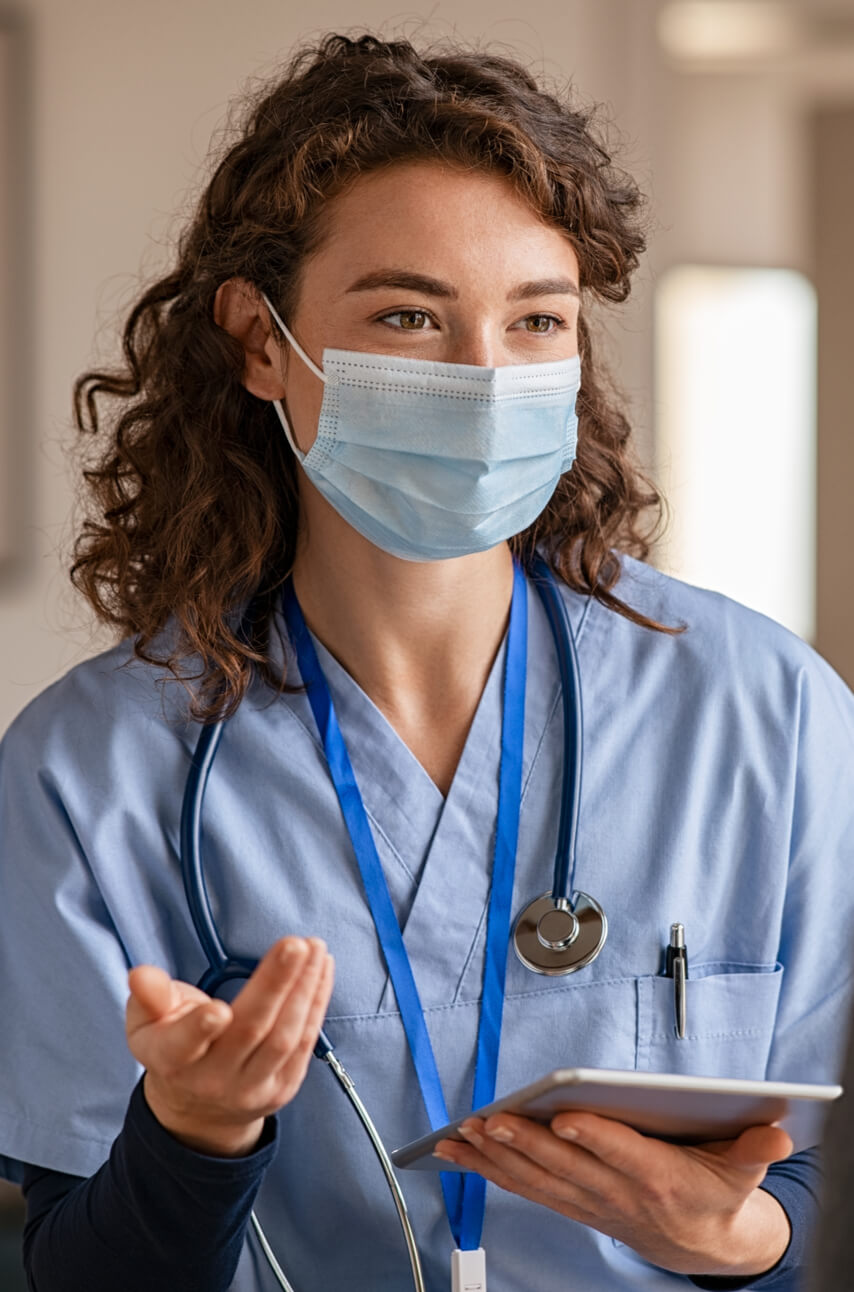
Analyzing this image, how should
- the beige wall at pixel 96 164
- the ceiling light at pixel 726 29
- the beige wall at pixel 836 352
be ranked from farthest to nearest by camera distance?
the beige wall at pixel 836 352 < the ceiling light at pixel 726 29 < the beige wall at pixel 96 164

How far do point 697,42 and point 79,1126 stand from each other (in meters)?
2.37

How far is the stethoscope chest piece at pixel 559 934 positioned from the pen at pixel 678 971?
6cm

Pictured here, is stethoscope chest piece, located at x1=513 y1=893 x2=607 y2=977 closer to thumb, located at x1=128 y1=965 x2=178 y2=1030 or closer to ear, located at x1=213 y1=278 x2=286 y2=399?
thumb, located at x1=128 y1=965 x2=178 y2=1030

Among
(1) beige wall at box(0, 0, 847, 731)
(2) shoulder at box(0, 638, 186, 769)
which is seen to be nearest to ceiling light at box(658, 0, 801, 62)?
(1) beige wall at box(0, 0, 847, 731)

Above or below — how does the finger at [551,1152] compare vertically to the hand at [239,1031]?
below

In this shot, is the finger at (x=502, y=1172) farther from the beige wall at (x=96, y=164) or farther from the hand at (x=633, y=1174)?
the beige wall at (x=96, y=164)

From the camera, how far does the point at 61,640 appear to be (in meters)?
2.45

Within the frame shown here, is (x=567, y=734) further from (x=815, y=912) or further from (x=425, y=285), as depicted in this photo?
(x=425, y=285)

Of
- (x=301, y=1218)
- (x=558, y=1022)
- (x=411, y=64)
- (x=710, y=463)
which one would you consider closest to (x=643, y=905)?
(x=558, y=1022)

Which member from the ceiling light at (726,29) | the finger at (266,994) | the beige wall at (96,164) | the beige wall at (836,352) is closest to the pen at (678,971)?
the finger at (266,994)

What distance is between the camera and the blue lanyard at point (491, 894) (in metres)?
1.20

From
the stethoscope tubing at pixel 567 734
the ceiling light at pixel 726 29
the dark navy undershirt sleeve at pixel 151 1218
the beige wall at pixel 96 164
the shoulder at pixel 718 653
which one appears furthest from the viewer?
the ceiling light at pixel 726 29

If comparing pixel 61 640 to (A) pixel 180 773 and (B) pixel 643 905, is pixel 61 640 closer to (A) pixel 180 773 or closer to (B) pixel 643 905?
(A) pixel 180 773

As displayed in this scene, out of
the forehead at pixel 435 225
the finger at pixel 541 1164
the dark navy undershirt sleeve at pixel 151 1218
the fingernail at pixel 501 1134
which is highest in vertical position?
the forehead at pixel 435 225
